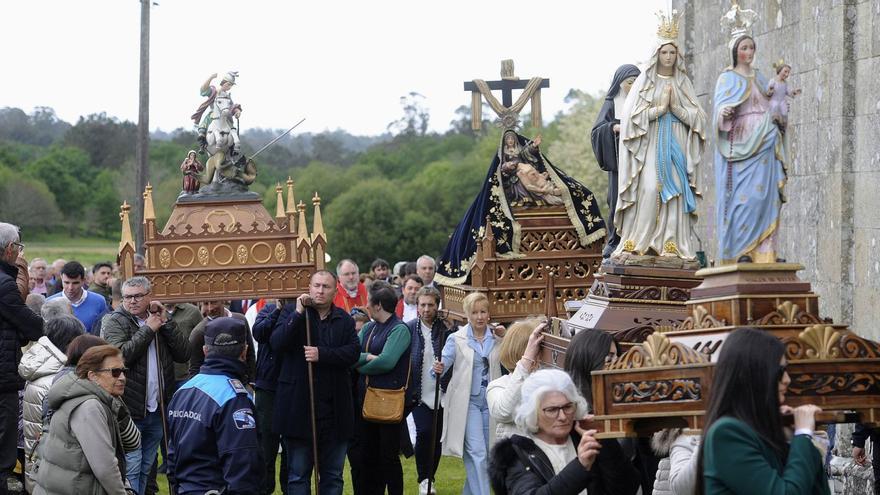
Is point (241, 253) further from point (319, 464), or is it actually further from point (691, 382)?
point (691, 382)

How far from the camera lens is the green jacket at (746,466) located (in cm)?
488

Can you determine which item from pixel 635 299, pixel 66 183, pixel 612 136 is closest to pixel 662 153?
pixel 612 136

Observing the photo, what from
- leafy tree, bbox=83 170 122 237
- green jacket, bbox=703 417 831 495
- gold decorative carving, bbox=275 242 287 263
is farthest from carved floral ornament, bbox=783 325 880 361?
leafy tree, bbox=83 170 122 237

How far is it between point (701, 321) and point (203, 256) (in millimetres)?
6783

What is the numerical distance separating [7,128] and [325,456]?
77.0 m

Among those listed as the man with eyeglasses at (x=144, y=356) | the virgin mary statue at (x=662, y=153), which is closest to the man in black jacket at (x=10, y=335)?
the man with eyeglasses at (x=144, y=356)

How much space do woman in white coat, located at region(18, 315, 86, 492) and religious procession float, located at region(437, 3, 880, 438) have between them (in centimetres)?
354

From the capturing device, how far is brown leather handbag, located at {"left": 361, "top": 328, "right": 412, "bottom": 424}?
1157 cm

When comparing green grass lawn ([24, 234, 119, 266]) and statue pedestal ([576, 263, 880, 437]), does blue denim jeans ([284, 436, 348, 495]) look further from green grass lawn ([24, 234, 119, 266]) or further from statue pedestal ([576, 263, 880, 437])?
green grass lawn ([24, 234, 119, 266])

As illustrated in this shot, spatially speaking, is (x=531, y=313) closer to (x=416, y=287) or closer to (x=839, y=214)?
(x=416, y=287)

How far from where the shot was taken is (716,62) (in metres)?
15.5

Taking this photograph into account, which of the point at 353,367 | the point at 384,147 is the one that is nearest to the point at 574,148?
the point at 384,147

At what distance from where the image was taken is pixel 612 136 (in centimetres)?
1126

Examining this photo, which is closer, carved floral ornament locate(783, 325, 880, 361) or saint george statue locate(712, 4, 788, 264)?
carved floral ornament locate(783, 325, 880, 361)
